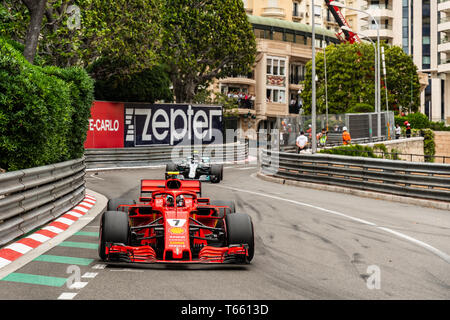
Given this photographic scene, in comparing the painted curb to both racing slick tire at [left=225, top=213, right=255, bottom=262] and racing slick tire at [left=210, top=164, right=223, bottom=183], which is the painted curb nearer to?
racing slick tire at [left=225, top=213, right=255, bottom=262]

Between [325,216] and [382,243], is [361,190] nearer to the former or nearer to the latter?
[325,216]

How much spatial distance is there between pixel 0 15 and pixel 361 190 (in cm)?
1298

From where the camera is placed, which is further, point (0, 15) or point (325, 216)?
point (0, 15)

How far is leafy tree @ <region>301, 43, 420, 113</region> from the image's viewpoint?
66.6 metres

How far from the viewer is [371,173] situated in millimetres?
19125

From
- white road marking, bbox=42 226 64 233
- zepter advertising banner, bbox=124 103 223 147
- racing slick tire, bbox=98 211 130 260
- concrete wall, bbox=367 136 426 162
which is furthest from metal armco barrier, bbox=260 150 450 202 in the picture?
concrete wall, bbox=367 136 426 162

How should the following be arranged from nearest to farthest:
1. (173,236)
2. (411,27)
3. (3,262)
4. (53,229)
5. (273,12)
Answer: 1. (173,236)
2. (3,262)
3. (53,229)
4. (273,12)
5. (411,27)

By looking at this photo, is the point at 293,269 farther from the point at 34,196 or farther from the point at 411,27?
the point at 411,27

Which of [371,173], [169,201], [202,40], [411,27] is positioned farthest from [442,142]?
[169,201]

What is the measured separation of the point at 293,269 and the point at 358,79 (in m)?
62.1

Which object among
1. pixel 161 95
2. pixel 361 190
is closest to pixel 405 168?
pixel 361 190

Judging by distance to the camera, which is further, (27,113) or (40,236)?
(27,113)

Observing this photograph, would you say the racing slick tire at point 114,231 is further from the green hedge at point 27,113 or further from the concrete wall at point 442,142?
the concrete wall at point 442,142
